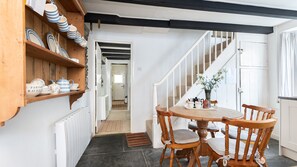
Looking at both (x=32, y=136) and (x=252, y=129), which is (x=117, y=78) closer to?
(x=32, y=136)

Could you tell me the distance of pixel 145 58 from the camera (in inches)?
146

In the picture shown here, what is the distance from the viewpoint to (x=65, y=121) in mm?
1744

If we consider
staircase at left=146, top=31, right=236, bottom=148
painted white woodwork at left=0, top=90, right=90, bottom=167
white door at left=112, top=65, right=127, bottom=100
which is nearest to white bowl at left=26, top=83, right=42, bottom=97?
painted white woodwork at left=0, top=90, right=90, bottom=167

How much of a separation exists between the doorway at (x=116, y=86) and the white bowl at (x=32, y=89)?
2.71 meters

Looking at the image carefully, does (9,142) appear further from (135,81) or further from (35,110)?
(135,81)

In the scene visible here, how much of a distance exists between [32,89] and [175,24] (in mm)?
2667

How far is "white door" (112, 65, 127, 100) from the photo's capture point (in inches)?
361

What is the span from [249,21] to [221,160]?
296 centimetres

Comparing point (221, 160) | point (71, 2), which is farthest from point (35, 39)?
point (221, 160)

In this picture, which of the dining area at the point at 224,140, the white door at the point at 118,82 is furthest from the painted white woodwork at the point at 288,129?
the white door at the point at 118,82

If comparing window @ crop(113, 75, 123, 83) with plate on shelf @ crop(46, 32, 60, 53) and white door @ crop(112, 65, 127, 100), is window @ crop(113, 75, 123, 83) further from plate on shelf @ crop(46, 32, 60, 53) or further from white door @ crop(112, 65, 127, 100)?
plate on shelf @ crop(46, 32, 60, 53)

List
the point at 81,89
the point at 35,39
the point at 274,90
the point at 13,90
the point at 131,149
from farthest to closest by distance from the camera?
1. the point at 274,90
2. the point at 131,149
3. the point at 81,89
4. the point at 35,39
5. the point at 13,90

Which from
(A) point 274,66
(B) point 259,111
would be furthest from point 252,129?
(A) point 274,66

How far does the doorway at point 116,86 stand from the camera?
13.6 feet
